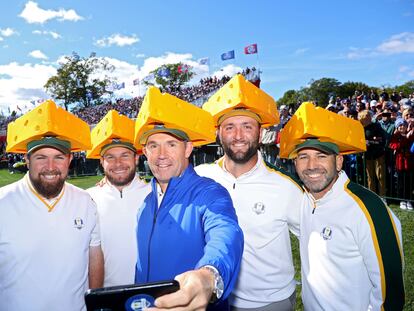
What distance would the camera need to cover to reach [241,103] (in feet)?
8.96

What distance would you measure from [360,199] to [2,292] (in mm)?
2739

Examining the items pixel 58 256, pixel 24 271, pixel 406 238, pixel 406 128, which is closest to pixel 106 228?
pixel 58 256

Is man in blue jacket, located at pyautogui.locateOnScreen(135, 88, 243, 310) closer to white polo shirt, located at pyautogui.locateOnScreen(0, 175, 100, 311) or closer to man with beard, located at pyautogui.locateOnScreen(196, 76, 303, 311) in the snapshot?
man with beard, located at pyautogui.locateOnScreen(196, 76, 303, 311)

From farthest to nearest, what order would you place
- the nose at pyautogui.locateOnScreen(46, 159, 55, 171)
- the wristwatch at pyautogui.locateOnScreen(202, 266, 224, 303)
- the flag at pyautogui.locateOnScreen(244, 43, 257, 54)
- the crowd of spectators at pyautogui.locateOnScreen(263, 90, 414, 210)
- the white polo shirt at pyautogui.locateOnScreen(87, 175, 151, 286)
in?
1. the flag at pyautogui.locateOnScreen(244, 43, 257, 54)
2. the crowd of spectators at pyautogui.locateOnScreen(263, 90, 414, 210)
3. the white polo shirt at pyautogui.locateOnScreen(87, 175, 151, 286)
4. the nose at pyautogui.locateOnScreen(46, 159, 55, 171)
5. the wristwatch at pyautogui.locateOnScreen(202, 266, 224, 303)

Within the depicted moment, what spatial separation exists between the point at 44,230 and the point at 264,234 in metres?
1.77

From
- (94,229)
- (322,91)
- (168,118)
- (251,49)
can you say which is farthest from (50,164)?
(322,91)

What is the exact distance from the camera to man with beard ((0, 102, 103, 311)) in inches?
96.9

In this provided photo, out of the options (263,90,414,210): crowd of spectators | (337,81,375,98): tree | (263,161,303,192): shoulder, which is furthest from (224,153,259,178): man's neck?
(337,81,375,98): tree

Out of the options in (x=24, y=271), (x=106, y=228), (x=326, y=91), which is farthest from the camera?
(x=326, y=91)

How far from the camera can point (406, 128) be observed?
290 inches

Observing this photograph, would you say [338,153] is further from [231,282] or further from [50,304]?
[50,304]

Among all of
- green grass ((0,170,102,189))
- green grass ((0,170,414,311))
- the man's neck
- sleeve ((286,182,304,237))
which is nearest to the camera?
sleeve ((286,182,304,237))

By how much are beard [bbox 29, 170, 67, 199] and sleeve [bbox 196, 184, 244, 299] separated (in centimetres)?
138

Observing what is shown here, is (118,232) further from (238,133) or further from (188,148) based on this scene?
(238,133)
